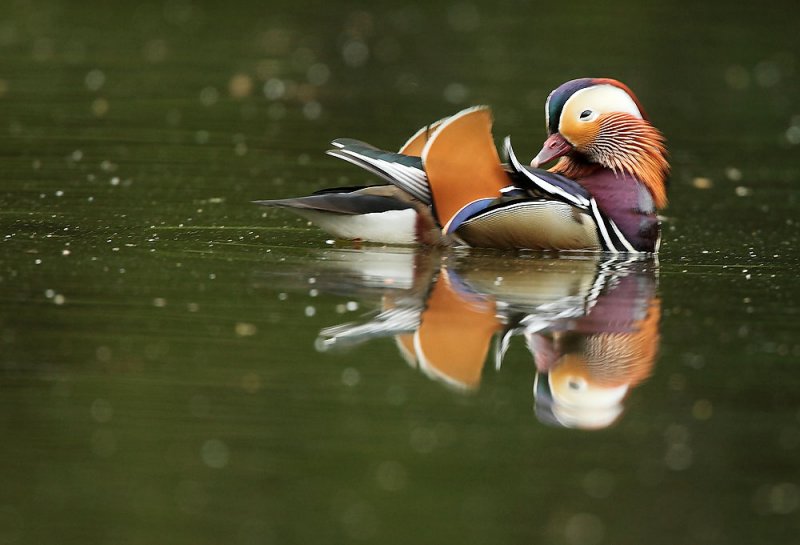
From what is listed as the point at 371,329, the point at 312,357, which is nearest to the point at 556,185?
the point at 371,329

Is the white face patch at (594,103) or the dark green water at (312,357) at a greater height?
the white face patch at (594,103)

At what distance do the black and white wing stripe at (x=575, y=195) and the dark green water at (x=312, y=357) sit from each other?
0.77 feet

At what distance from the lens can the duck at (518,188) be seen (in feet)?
28.0

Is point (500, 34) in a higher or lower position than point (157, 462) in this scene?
lower

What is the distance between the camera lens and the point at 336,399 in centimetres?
601

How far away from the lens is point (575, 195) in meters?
8.65

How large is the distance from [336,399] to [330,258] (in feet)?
8.88

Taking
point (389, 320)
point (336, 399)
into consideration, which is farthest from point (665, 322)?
point (336, 399)

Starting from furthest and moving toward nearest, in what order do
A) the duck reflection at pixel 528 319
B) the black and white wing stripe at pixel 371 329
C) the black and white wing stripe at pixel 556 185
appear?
1. the black and white wing stripe at pixel 556 185
2. the black and white wing stripe at pixel 371 329
3. the duck reflection at pixel 528 319

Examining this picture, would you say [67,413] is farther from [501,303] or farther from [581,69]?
[581,69]

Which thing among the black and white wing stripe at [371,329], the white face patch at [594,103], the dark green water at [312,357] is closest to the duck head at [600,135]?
the white face patch at [594,103]

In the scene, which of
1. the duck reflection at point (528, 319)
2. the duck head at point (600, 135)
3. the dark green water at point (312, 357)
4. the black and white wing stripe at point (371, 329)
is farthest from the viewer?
the duck head at point (600, 135)

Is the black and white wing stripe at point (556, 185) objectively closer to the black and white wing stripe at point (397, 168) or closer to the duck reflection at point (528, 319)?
the duck reflection at point (528, 319)

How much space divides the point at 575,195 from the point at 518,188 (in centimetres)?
32
